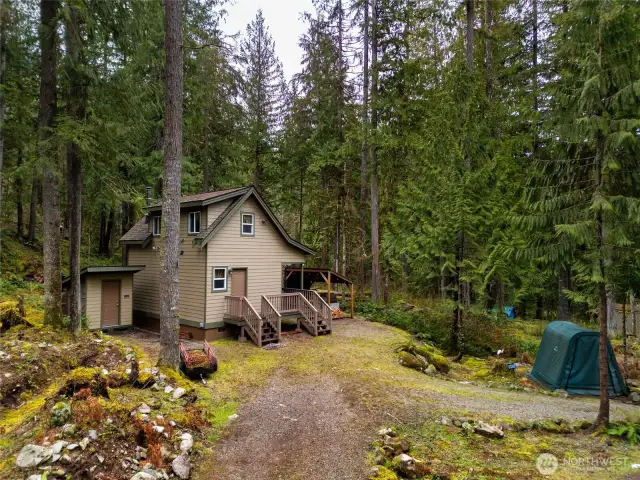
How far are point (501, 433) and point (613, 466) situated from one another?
154 centimetres

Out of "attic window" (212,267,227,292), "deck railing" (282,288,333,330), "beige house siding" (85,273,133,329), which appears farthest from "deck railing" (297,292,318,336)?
"beige house siding" (85,273,133,329)

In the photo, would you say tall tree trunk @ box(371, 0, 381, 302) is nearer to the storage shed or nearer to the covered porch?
the covered porch

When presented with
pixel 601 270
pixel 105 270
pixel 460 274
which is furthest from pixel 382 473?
pixel 105 270

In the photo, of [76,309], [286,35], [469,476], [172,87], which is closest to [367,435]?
[469,476]

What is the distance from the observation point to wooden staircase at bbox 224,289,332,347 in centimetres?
1298

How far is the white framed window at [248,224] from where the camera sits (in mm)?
14625

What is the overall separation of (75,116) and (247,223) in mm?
6711

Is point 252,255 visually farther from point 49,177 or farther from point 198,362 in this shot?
point 49,177

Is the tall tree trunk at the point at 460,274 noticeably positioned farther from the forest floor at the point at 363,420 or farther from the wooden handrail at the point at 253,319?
the wooden handrail at the point at 253,319

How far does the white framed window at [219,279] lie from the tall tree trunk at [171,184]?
5119mm

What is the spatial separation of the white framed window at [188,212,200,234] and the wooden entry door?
3674 mm

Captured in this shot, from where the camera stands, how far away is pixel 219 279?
45.2 ft

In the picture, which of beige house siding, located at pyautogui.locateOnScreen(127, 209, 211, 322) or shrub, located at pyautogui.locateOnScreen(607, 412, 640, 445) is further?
beige house siding, located at pyautogui.locateOnScreen(127, 209, 211, 322)

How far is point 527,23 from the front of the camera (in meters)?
18.0
